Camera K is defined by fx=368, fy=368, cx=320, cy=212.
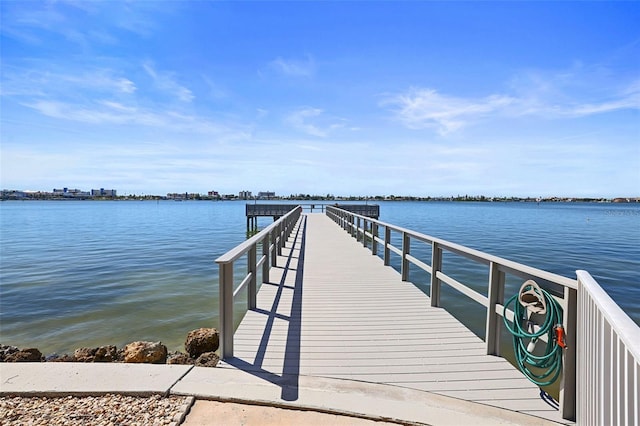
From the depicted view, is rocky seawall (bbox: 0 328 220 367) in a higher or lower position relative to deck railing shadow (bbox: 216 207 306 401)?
lower

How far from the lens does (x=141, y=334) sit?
23.1 ft

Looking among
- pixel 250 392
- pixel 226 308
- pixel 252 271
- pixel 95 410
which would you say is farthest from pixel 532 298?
pixel 95 410

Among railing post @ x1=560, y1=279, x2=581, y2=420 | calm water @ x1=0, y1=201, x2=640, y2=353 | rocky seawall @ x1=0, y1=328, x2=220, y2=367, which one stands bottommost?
calm water @ x1=0, y1=201, x2=640, y2=353

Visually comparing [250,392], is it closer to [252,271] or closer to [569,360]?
[252,271]

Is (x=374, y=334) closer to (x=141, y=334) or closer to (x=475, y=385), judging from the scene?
(x=475, y=385)

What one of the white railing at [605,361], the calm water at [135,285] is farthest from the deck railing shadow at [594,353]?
the calm water at [135,285]

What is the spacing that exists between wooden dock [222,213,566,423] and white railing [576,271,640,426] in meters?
0.59

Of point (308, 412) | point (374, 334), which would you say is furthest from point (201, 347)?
point (308, 412)

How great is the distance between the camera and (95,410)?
2.49m

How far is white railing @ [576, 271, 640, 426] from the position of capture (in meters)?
1.42

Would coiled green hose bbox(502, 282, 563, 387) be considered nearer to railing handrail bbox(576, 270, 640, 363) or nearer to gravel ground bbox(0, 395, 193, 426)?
railing handrail bbox(576, 270, 640, 363)

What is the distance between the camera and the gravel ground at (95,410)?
2379 mm

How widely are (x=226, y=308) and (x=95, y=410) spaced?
3.74 feet

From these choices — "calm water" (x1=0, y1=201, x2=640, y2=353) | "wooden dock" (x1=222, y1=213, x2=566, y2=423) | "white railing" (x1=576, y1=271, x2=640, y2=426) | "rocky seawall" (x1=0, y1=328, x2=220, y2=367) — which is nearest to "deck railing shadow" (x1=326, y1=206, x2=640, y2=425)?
"white railing" (x1=576, y1=271, x2=640, y2=426)
